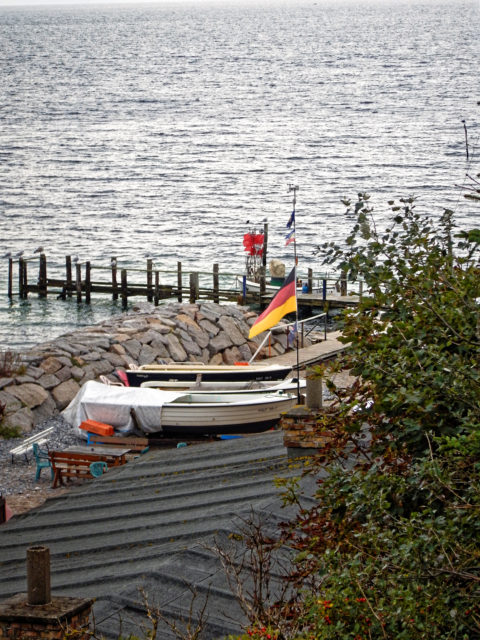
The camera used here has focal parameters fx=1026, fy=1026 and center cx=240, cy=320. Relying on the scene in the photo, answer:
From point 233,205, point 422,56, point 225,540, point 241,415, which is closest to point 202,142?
point 233,205

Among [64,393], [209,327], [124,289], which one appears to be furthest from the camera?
[124,289]

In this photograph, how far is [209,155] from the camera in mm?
108125

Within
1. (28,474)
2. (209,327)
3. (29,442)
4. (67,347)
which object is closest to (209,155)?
(209,327)

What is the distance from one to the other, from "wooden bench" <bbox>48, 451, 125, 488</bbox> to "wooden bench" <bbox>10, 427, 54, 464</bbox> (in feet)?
6.31

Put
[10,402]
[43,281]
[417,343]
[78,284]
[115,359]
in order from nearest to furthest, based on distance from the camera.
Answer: [417,343] < [10,402] < [115,359] < [78,284] < [43,281]

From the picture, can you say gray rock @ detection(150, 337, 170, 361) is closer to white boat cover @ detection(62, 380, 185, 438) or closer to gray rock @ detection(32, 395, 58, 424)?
gray rock @ detection(32, 395, 58, 424)

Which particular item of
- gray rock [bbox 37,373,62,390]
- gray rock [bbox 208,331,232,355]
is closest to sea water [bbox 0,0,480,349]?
gray rock [bbox 208,331,232,355]

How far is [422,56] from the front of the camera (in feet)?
597

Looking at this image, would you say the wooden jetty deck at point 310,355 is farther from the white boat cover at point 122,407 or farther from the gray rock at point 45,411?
the white boat cover at point 122,407

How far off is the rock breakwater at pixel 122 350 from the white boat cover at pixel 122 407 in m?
1.87

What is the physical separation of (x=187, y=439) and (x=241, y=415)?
1.29 meters

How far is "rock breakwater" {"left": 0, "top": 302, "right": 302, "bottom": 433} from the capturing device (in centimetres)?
2478

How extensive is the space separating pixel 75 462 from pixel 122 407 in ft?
10.6

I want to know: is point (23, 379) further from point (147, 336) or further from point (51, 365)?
point (147, 336)
